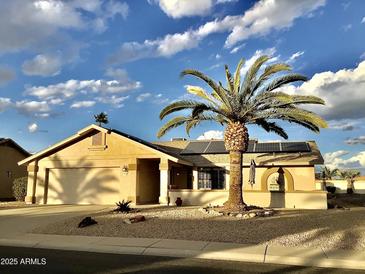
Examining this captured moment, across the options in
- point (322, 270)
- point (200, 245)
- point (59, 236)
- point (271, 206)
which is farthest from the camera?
point (271, 206)

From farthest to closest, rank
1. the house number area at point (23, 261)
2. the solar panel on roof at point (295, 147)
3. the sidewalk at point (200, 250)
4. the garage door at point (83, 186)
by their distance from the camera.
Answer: the solar panel on roof at point (295, 147) < the garage door at point (83, 186) < the sidewalk at point (200, 250) < the house number area at point (23, 261)

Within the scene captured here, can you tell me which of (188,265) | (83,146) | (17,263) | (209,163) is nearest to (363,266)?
(188,265)

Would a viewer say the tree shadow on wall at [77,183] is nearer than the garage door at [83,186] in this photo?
No

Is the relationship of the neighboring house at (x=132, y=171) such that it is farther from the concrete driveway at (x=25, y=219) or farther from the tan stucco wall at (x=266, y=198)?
the concrete driveway at (x=25, y=219)

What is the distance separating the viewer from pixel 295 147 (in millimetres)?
26812

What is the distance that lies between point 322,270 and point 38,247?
819 centimetres

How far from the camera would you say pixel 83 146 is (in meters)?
24.5

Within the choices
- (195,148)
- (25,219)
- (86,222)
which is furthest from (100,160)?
(86,222)

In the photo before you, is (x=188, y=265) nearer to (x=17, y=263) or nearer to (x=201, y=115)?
(x=17, y=263)

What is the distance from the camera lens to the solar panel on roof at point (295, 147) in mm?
26181

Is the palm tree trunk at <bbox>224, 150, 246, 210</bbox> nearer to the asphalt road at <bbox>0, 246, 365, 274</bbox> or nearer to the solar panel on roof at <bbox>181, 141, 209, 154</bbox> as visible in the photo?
the asphalt road at <bbox>0, 246, 365, 274</bbox>

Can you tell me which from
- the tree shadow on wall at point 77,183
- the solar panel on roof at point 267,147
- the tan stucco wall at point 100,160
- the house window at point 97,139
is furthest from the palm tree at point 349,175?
the house window at point 97,139

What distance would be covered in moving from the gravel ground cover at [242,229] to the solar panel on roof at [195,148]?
1144 centimetres

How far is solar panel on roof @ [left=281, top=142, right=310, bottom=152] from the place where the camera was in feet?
85.9
